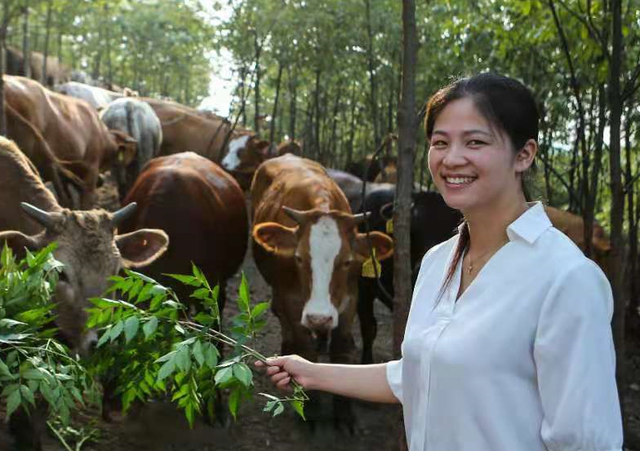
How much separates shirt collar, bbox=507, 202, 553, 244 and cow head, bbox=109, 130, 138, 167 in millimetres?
13015

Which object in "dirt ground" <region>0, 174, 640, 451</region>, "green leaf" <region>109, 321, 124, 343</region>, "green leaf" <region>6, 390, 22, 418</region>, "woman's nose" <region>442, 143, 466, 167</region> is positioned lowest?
"dirt ground" <region>0, 174, 640, 451</region>

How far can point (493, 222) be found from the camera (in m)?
2.15

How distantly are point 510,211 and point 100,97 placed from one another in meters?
21.2

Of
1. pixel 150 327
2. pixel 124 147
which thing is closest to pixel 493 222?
pixel 150 327

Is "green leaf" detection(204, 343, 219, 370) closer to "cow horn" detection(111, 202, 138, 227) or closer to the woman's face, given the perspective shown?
the woman's face

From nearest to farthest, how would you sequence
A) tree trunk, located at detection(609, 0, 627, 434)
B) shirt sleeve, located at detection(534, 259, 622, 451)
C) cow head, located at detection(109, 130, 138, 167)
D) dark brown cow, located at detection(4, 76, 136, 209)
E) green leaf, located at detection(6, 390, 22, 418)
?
shirt sleeve, located at detection(534, 259, 622, 451) → green leaf, located at detection(6, 390, 22, 418) → tree trunk, located at detection(609, 0, 627, 434) → dark brown cow, located at detection(4, 76, 136, 209) → cow head, located at detection(109, 130, 138, 167)

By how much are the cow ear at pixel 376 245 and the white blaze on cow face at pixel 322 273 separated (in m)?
0.33

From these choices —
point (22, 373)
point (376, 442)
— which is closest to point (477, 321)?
point (22, 373)

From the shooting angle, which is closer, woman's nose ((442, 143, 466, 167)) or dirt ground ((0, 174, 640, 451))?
woman's nose ((442, 143, 466, 167))

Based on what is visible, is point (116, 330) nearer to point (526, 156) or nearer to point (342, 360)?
point (526, 156)

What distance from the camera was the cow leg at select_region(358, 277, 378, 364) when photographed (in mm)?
8188

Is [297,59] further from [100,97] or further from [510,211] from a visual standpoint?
[510,211]

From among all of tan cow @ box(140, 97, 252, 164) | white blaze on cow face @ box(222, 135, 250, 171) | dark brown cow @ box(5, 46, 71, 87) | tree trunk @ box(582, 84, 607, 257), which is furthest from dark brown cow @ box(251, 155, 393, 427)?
dark brown cow @ box(5, 46, 71, 87)

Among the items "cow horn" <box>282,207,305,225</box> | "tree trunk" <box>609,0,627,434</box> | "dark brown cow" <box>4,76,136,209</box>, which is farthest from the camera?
"dark brown cow" <box>4,76,136,209</box>
